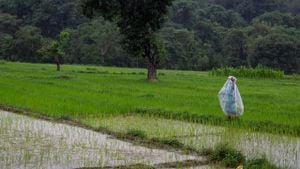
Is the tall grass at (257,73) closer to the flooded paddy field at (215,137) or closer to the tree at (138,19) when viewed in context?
the tree at (138,19)

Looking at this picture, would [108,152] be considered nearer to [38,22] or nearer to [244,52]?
[244,52]

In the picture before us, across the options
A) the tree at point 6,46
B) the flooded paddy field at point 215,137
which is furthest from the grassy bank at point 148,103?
the tree at point 6,46

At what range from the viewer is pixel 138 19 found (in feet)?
78.6

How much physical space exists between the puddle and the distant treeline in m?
32.2

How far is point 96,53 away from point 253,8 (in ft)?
77.0

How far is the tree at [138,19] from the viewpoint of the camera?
23.7 metres

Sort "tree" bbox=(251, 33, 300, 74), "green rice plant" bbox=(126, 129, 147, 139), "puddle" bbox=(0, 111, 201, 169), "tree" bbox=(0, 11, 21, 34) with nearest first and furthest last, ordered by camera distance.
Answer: "puddle" bbox=(0, 111, 201, 169) → "green rice plant" bbox=(126, 129, 147, 139) → "tree" bbox=(251, 33, 300, 74) → "tree" bbox=(0, 11, 21, 34)

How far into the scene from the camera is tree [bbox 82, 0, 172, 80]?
23.7 m

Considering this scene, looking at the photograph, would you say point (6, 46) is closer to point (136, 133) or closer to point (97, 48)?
point (97, 48)

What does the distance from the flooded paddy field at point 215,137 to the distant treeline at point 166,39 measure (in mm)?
30607

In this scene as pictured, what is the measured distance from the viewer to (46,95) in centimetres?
1628

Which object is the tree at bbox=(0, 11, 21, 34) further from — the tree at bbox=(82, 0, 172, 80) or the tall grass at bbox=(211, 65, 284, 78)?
the tree at bbox=(82, 0, 172, 80)

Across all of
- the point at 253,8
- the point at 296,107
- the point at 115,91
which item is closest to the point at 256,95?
the point at 296,107

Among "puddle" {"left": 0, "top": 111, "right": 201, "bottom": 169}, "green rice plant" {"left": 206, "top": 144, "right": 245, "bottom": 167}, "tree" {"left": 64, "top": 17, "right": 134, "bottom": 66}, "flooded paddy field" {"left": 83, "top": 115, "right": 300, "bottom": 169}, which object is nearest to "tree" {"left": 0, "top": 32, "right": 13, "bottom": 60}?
"tree" {"left": 64, "top": 17, "right": 134, "bottom": 66}
